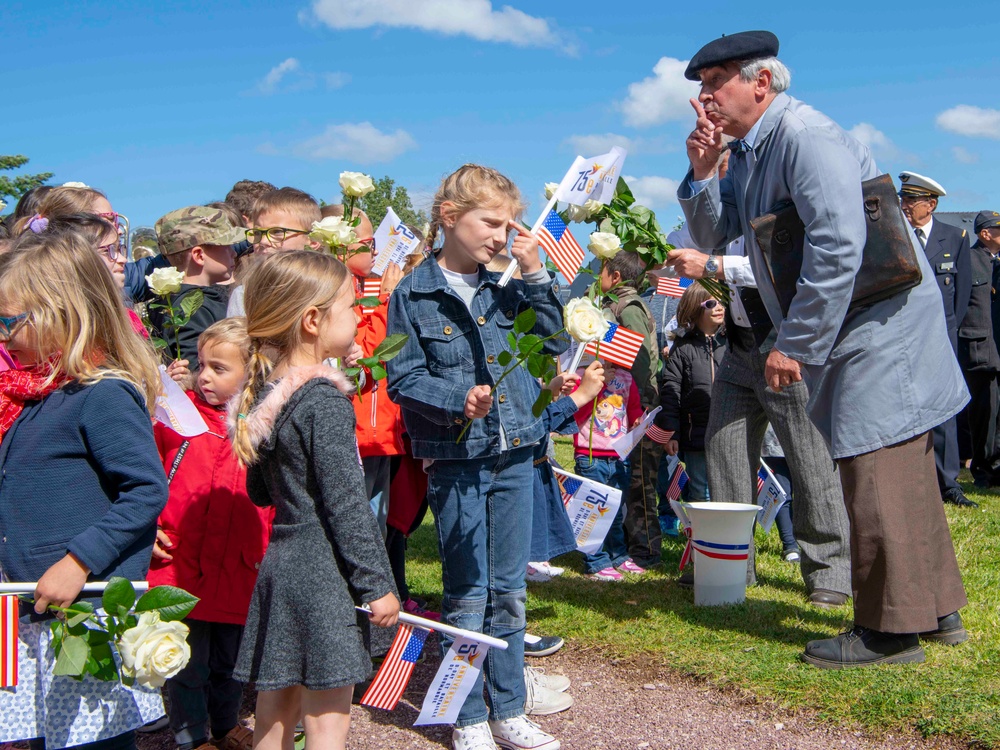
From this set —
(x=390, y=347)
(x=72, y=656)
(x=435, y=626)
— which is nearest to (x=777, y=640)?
(x=435, y=626)

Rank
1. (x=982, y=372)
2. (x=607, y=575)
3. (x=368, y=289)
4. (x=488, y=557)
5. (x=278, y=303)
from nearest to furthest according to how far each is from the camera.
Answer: (x=278, y=303) → (x=488, y=557) → (x=368, y=289) → (x=607, y=575) → (x=982, y=372)

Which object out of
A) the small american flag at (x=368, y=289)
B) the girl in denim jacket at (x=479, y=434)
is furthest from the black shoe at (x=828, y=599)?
the small american flag at (x=368, y=289)

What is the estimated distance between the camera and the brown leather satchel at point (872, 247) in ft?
11.6

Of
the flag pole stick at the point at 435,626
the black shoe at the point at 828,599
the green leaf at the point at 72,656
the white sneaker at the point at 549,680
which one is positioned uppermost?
the green leaf at the point at 72,656

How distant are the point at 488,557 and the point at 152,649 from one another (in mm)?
1391

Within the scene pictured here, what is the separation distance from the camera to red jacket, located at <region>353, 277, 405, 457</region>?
13.9 feet

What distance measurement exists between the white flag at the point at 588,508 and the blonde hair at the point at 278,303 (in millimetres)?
2165

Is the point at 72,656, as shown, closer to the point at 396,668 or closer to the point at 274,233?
the point at 396,668

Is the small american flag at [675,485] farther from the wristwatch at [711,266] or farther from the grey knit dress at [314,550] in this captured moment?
the grey knit dress at [314,550]

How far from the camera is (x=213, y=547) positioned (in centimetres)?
336

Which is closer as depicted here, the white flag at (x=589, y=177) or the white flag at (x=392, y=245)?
the white flag at (x=589, y=177)

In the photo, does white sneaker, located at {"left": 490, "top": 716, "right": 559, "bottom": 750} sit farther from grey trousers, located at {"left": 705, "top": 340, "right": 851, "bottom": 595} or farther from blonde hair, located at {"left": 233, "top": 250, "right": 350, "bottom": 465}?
grey trousers, located at {"left": 705, "top": 340, "right": 851, "bottom": 595}

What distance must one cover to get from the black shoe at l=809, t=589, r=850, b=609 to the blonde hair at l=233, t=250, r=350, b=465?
315 centimetres

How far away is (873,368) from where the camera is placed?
3.60 metres
